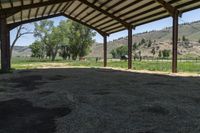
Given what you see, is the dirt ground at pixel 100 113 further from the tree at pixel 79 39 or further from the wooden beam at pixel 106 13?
the tree at pixel 79 39

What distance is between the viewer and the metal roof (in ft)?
85.9

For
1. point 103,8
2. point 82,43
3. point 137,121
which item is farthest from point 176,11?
point 82,43

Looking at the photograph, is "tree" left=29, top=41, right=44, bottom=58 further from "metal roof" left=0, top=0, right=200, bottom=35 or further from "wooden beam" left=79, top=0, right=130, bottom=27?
"wooden beam" left=79, top=0, right=130, bottom=27

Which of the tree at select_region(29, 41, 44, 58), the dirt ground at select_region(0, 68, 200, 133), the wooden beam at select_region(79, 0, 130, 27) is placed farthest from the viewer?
the tree at select_region(29, 41, 44, 58)

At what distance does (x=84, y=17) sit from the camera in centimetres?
3844

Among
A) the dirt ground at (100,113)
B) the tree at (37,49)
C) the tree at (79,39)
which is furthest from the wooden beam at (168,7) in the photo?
the tree at (37,49)

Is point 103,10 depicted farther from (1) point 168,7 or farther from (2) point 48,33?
(2) point 48,33

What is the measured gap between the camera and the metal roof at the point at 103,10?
26.2 metres

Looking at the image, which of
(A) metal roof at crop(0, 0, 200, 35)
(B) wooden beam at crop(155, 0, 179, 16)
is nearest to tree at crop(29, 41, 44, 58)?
(A) metal roof at crop(0, 0, 200, 35)

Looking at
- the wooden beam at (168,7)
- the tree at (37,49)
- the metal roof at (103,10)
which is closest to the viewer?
the wooden beam at (168,7)

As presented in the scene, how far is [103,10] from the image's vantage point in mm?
32500

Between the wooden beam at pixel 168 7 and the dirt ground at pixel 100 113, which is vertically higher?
the wooden beam at pixel 168 7

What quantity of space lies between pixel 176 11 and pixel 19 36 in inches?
1599

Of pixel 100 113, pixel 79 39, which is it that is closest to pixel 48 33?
pixel 79 39
